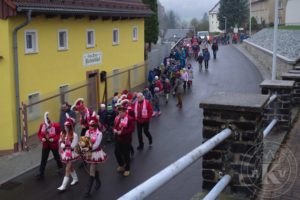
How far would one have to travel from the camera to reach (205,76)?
1316 inches

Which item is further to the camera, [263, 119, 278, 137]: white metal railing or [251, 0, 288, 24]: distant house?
[251, 0, 288, 24]: distant house

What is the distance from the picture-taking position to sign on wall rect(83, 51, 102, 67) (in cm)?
2212

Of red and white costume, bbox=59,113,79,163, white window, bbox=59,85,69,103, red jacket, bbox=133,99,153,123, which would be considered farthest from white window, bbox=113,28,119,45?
red and white costume, bbox=59,113,79,163

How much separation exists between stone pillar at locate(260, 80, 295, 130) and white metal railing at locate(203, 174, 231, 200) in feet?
13.1

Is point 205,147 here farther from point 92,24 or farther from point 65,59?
point 92,24

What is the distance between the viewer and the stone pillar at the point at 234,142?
505 centimetres

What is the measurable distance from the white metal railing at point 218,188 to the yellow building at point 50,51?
492 inches

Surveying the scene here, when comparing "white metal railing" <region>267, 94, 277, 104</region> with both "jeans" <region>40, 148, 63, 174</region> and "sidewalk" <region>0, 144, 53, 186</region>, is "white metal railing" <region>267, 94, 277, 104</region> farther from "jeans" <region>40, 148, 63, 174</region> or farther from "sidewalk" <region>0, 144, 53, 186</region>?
"sidewalk" <region>0, 144, 53, 186</region>

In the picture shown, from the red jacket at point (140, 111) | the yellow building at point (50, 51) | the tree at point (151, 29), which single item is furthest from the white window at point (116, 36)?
the tree at point (151, 29)

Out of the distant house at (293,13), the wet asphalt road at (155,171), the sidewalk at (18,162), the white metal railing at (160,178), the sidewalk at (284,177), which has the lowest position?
the sidewalk at (18,162)

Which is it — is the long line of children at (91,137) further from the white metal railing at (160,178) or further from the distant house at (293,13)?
the distant house at (293,13)

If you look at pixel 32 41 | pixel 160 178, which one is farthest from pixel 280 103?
pixel 32 41

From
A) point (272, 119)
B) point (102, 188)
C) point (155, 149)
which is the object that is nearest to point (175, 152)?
point (155, 149)

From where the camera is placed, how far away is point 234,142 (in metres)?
5.16
